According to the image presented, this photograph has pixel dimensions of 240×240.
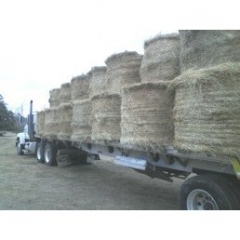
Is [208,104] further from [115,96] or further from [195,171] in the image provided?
[115,96]

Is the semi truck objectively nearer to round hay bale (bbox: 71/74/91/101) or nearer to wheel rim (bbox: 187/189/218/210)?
wheel rim (bbox: 187/189/218/210)

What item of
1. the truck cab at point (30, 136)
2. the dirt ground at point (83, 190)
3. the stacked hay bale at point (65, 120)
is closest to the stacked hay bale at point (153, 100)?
the dirt ground at point (83, 190)

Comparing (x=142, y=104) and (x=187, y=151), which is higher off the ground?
(x=142, y=104)

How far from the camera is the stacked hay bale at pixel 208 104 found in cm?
476

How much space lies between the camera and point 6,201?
7773 millimetres

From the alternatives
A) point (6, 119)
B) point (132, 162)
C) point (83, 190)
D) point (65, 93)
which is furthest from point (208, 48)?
point (6, 119)

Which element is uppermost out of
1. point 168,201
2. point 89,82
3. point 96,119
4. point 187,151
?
point 89,82

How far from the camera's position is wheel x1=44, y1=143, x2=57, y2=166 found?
14.5 metres

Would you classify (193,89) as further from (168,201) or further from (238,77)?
(168,201)

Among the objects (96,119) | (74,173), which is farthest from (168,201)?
(74,173)

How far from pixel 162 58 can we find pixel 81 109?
3919mm

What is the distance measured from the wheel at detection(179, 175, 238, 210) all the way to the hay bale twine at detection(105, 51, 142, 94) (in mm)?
3171

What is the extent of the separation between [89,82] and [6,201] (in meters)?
4.33

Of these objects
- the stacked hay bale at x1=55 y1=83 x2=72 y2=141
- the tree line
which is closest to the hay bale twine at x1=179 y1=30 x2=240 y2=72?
the stacked hay bale at x1=55 y1=83 x2=72 y2=141
